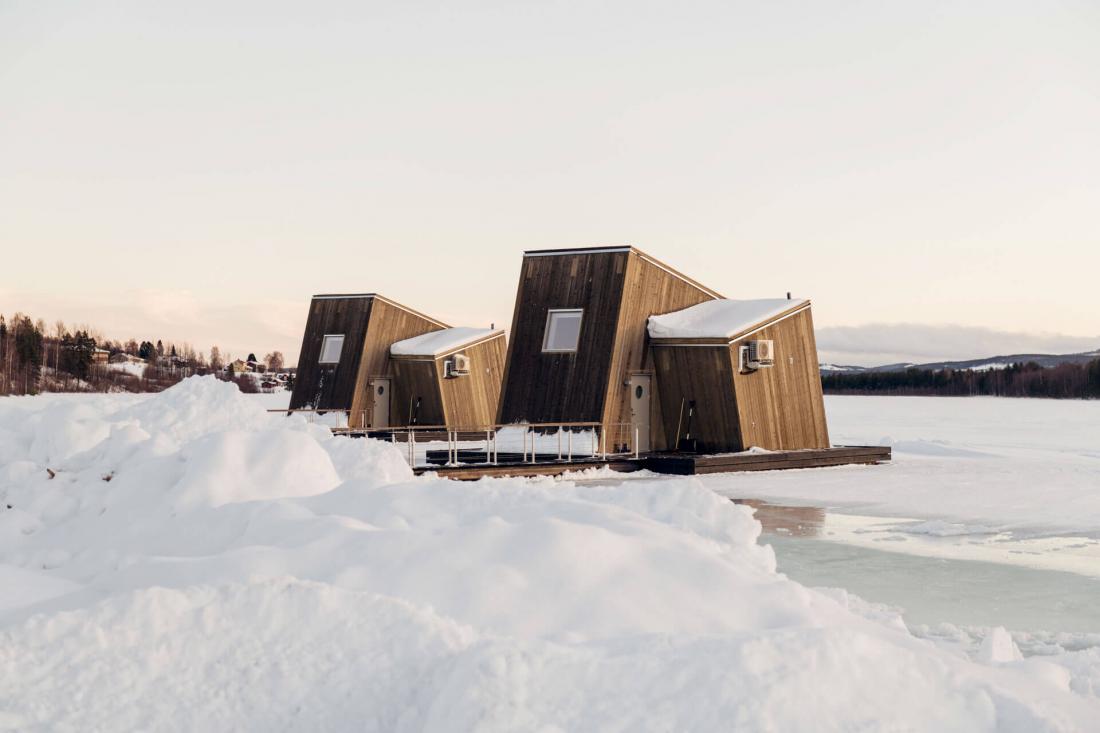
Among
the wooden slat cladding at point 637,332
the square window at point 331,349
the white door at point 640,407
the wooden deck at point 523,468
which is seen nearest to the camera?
the wooden deck at point 523,468

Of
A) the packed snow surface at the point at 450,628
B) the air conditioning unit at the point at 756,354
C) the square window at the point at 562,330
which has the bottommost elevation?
the packed snow surface at the point at 450,628

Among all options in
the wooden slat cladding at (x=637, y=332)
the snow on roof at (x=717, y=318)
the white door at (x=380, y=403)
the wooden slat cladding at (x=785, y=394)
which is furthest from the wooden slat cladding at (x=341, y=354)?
the wooden slat cladding at (x=785, y=394)

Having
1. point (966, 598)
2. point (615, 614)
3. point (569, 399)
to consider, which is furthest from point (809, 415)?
point (615, 614)

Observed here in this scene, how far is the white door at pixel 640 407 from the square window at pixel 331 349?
11.1 meters

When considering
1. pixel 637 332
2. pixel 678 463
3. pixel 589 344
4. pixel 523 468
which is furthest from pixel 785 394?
pixel 523 468

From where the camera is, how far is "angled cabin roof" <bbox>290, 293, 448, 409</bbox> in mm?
29906

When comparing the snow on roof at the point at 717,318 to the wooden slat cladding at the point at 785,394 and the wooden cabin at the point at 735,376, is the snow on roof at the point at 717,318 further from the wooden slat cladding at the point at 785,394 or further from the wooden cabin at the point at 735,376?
the wooden slat cladding at the point at 785,394

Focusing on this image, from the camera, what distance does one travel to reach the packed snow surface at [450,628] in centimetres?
463

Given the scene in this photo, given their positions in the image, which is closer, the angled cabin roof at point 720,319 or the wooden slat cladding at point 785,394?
the angled cabin roof at point 720,319

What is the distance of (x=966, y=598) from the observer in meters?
9.12

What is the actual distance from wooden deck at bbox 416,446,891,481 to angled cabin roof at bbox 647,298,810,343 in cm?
244

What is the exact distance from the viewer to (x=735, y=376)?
21953 mm

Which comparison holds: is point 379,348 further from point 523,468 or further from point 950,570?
point 950,570

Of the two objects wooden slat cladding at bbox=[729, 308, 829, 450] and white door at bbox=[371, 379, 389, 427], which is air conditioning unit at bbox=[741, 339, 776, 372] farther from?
white door at bbox=[371, 379, 389, 427]
